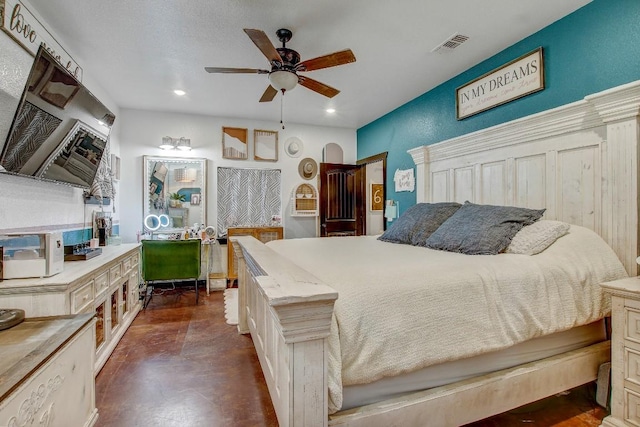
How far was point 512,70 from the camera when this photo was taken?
2.63m

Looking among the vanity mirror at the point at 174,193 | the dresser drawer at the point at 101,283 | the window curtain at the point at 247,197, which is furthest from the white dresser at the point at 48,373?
the window curtain at the point at 247,197

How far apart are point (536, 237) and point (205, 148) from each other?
14.3 ft

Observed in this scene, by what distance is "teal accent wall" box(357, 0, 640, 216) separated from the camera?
6.31ft

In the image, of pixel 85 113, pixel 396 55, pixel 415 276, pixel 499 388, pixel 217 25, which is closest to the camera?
pixel 415 276

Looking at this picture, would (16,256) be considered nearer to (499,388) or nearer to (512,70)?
(499,388)

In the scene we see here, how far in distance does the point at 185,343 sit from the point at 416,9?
3.17 metres

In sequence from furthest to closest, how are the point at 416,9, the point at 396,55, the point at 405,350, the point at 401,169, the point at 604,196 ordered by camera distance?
the point at 401,169
the point at 396,55
the point at 416,9
the point at 604,196
the point at 405,350

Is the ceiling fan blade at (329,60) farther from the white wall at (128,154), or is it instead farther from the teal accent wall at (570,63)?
the white wall at (128,154)

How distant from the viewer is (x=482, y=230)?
200 centimetres

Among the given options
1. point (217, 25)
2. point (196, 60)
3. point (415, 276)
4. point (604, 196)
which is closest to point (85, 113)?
point (196, 60)

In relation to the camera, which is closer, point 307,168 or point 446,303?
point 446,303

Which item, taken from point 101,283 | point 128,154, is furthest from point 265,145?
point 101,283

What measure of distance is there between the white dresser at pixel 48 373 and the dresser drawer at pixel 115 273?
0.99 m

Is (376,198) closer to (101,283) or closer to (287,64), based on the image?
(287,64)
